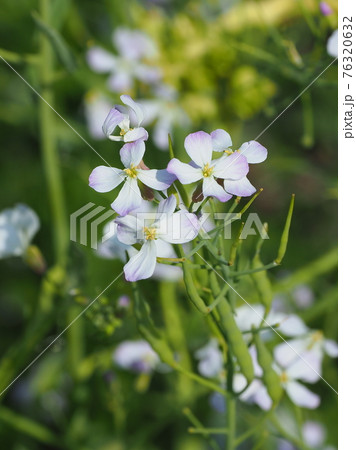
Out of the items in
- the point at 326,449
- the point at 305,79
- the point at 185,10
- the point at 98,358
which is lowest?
the point at 326,449

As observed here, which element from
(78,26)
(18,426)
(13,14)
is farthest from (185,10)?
(18,426)

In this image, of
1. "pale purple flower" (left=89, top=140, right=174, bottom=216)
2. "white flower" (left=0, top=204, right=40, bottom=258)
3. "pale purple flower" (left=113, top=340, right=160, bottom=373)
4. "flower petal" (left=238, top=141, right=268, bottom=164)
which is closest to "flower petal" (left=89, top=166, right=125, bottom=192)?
"pale purple flower" (left=89, top=140, right=174, bottom=216)

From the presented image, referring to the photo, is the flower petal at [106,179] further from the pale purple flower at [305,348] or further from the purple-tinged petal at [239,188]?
the pale purple flower at [305,348]

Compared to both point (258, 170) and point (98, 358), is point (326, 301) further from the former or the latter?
point (258, 170)

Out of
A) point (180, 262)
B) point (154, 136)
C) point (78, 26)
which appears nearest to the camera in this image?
point (180, 262)

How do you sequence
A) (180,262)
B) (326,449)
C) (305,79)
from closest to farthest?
1. (180,262)
2. (305,79)
3. (326,449)

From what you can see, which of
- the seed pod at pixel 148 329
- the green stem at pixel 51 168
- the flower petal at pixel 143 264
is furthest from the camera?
the green stem at pixel 51 168

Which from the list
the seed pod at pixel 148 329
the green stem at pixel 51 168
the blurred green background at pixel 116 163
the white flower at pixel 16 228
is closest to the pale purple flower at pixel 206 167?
the seed pod at pixel 148 329
